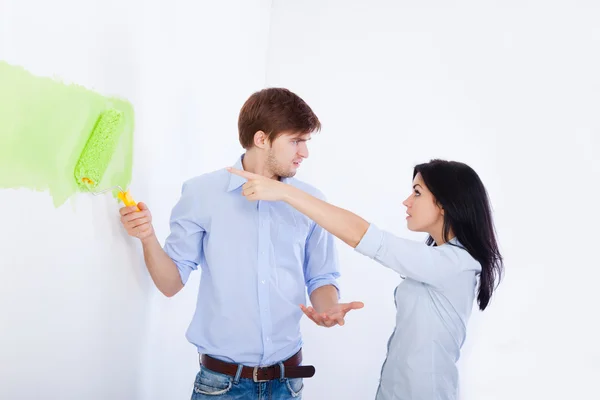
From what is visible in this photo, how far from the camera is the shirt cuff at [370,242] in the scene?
130cm

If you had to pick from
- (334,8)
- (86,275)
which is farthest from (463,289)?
(334,8)

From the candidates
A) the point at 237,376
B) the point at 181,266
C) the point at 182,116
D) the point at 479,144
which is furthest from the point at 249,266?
the point at 479,144

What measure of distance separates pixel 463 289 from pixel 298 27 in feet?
5.61

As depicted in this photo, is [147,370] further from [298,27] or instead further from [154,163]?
[298,27]

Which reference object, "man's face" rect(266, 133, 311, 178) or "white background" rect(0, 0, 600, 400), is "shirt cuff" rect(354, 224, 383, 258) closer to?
"man's face" rect(266, 133, 311, 178)

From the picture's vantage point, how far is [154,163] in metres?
1.58

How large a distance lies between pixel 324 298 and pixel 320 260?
11cm

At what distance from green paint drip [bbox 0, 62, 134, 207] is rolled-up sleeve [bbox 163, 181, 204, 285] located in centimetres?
24

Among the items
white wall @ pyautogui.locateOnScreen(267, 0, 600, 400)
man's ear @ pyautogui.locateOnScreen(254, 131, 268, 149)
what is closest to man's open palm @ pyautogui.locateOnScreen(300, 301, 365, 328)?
man's ear @ pyautogui.locateOnScreen(254, 131, 268, 149)

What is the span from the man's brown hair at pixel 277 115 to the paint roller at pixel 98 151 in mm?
411

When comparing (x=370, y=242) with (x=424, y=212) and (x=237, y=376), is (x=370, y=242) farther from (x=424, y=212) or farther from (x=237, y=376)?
(x=237, y=376)

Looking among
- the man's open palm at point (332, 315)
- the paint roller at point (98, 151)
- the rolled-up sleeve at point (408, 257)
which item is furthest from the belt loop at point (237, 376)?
the paint roller at point (98, 151)

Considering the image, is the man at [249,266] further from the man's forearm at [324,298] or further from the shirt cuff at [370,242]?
the shirt cuff at [370,242]

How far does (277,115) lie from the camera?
5.06 feet
